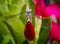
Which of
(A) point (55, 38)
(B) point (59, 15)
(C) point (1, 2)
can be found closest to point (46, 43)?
(A) point (55, 38)

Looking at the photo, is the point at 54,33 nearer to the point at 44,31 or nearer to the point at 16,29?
the point at 44,31

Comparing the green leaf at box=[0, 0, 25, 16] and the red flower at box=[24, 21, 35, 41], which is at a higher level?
the green leaf at box=[0, 0, 25, 16]

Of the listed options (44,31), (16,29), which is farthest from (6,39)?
(44,31)

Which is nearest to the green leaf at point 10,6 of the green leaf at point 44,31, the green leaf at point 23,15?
the green leaf at point 23,15

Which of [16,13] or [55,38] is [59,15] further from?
[16,13]

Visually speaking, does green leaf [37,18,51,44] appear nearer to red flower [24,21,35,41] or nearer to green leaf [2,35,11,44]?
red flower [24,21,35,41]

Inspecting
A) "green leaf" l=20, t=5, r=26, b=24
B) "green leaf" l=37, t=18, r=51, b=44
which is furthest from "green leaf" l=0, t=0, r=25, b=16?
"green leaf" l=37, t=18, r=51, b=44
